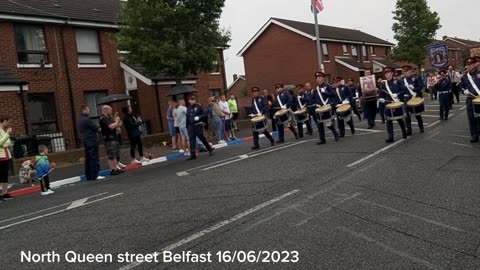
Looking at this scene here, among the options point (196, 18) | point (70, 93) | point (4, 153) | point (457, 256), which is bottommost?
point (457, 256)

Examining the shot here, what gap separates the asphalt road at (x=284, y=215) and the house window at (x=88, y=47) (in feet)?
40.4

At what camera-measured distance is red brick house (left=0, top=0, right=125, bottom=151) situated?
1852cm

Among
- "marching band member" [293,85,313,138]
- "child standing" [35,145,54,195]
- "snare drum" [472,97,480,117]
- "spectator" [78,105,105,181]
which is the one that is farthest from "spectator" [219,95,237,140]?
"snare drum" [472,97,480,117]

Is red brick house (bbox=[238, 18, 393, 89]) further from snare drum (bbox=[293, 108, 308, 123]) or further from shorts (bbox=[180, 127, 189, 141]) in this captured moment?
shorts (bbox=[180, 127, 189, 141])

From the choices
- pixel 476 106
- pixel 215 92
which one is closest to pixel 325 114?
pixel 476 106

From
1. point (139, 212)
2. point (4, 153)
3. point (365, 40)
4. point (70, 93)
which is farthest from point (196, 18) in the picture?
point (365, 40)

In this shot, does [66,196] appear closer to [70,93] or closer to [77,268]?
[77,268]

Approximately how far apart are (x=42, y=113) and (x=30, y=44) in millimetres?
2961

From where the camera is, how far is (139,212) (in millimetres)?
7242

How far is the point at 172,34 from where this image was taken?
19.1 meters

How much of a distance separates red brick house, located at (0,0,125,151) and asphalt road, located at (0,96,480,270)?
884 cm

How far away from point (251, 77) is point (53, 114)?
28.6 meters

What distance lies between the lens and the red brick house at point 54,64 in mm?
18516

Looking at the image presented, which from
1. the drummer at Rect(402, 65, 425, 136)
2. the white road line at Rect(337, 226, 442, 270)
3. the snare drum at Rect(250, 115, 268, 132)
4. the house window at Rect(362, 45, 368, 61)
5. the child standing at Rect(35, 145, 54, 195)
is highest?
the house window at Rect(362, 45, 368, 61)
